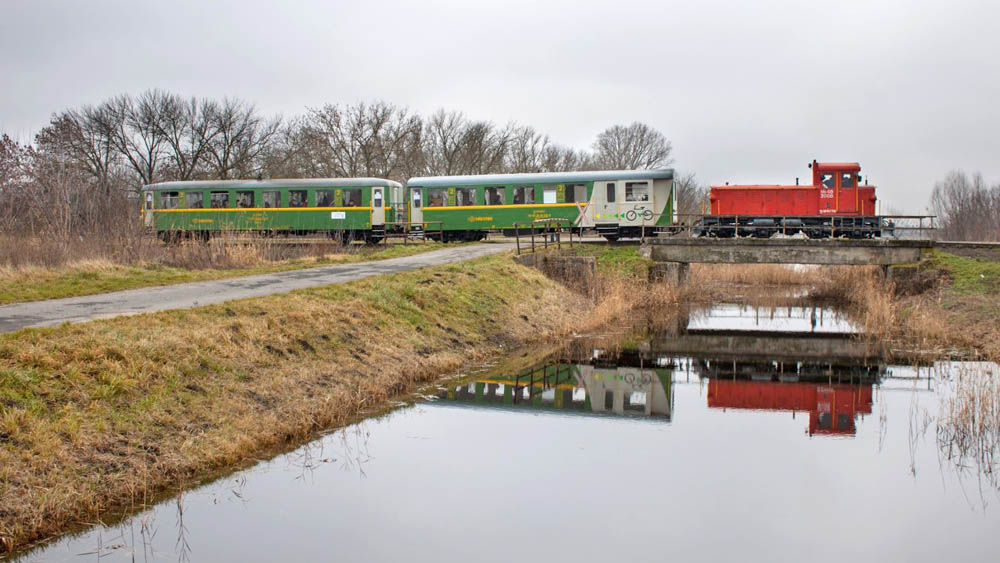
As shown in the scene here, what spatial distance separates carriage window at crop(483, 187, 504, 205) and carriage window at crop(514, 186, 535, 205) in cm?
61

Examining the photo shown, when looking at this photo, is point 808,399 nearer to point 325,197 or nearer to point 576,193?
point 576,193

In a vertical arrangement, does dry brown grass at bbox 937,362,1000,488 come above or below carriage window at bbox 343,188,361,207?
below

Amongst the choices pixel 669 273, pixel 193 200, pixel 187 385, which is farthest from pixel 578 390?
pixel 193 200

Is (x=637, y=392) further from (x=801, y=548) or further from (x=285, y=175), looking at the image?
(x=285, y=175)

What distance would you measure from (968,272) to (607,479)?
23054 millimetres

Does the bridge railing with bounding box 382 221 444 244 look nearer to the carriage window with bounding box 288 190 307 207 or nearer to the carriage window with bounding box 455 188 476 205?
the carriage window with bounding box 455 188 476 205

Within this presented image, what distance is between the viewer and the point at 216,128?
55.9 m

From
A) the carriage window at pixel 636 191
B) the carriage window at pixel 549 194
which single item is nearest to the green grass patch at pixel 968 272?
the carriage window at pixel 636 191

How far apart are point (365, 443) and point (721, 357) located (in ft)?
36.0

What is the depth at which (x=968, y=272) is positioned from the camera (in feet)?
88.9

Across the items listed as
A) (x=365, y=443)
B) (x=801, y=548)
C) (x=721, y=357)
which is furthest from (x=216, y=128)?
(x=801, y=548)

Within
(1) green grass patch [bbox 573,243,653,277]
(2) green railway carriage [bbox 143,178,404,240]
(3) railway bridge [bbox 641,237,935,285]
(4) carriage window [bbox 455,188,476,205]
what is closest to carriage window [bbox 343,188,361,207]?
(2) green railway carriage [bbox 143,178,404,240]

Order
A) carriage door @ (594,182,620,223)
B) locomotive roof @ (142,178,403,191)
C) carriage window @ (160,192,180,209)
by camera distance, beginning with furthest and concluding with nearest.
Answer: carriage window @ (160,192,180,209)
locomotive roof @ (142,178,403,191)
carriage door @ (594,182,620,223)

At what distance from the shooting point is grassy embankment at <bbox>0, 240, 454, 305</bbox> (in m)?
16.7
